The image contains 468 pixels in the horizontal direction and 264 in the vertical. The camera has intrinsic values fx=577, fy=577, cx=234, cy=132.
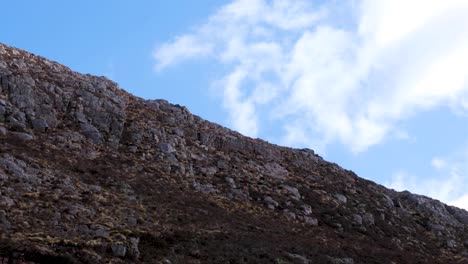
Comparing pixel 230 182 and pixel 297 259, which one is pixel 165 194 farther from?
pixel 297 259

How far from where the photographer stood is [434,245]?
52.2 metres

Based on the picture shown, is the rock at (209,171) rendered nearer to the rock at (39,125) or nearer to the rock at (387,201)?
the rock at (39,125)

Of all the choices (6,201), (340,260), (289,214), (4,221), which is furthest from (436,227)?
(4,221)

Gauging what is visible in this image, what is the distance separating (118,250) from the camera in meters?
29.0

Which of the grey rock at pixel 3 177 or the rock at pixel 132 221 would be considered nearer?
the grey rock at pixel 3 177

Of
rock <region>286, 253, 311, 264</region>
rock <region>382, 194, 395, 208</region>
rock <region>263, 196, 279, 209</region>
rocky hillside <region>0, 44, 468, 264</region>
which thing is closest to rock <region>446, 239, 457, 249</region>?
rocky hillside <region>0, 44, 468, 264</region>

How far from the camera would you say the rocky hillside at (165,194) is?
31.3 metres

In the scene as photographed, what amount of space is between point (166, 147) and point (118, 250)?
2270cm

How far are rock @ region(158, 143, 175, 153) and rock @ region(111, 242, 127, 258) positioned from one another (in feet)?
70.4

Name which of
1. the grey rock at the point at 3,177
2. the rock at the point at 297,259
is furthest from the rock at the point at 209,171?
the grey rock at the point at 3,177

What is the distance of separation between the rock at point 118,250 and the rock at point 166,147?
21.5 meters

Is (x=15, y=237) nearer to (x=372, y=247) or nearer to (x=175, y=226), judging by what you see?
(x=175, y=226)

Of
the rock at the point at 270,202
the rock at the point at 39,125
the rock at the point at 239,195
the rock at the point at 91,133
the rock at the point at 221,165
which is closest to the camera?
the rock at the point at 39,125

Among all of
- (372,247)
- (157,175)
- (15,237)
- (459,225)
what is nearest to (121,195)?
(157,175)
